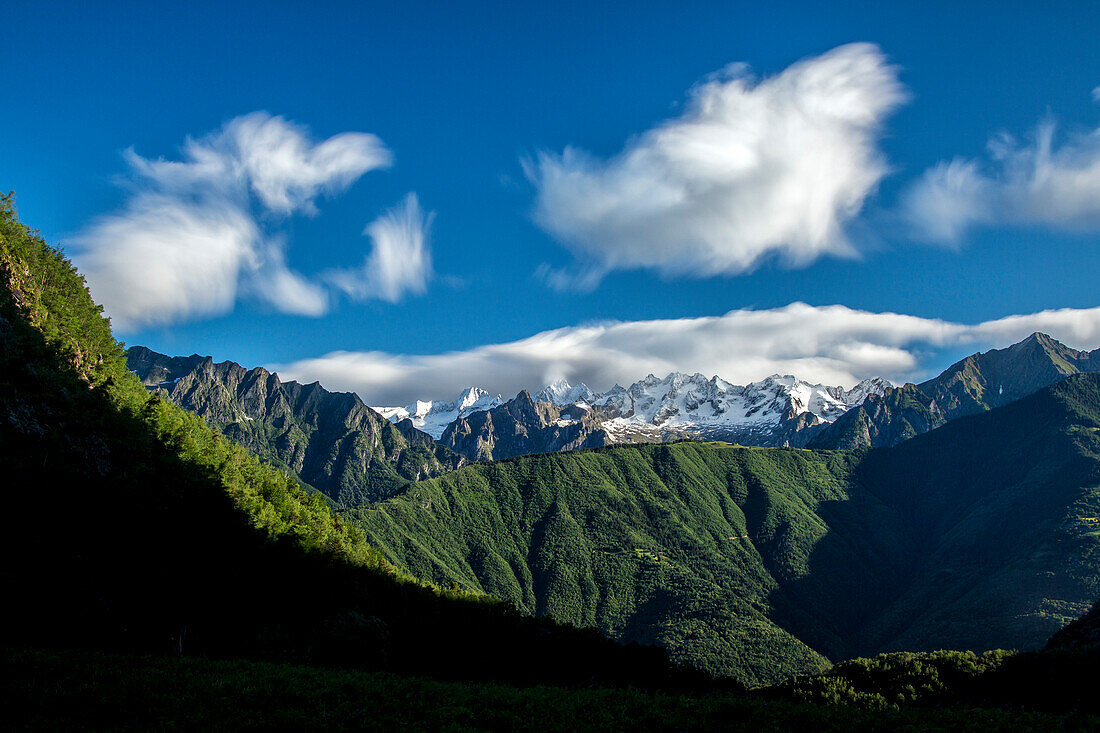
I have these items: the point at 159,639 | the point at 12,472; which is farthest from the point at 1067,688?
the point at 12,472

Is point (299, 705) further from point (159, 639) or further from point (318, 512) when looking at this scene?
point (318, 512)

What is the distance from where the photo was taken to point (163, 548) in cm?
7544

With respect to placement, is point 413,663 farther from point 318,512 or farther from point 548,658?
point 318,512

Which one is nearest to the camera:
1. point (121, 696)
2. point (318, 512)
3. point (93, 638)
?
point (121, 696)

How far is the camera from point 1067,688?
5947 centimetres

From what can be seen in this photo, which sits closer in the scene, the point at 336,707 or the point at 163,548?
the point at 336,707

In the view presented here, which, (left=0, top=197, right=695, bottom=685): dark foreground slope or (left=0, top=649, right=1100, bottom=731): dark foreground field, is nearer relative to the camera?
(left=0, top=649, right=1100, bottom=731): dark foreground field

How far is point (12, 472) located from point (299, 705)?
53.0m

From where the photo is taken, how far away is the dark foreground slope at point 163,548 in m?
56.8

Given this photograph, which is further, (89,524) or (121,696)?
(89,524)

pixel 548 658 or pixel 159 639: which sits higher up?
pixel 159 639

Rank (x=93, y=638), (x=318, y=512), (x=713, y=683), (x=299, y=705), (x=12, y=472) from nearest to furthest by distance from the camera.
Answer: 1. (x=299, y=705)
2. (x=93, y=638)
3. (x=12, y=472)
4. (x=713, y=683)
5. (x=318, y=512)

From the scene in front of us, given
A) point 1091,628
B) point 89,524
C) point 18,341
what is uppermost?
point 18,341

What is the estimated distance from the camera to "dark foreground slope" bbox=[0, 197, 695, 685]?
56.8 m
